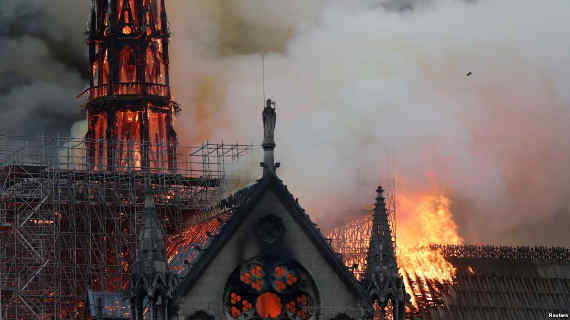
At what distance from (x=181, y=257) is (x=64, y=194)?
1545 inches

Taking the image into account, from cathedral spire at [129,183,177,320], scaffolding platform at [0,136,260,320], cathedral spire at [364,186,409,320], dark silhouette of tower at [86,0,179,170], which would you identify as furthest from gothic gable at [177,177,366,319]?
dark silhouette of tower at [86,0,179,170]

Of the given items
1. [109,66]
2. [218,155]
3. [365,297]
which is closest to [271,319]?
[365,297]

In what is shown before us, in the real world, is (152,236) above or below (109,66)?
below

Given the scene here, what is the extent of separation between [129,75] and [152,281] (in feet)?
266

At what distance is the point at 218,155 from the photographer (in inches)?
5315

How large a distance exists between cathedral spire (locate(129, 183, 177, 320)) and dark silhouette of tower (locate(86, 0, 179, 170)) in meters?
72.7

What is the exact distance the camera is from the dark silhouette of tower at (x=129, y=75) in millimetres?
155750

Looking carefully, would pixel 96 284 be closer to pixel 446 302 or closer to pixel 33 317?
pixel 33 317

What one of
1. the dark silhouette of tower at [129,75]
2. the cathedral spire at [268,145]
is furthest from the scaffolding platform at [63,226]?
the cathedral spire at [268,145]

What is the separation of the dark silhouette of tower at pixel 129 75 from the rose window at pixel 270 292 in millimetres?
70962

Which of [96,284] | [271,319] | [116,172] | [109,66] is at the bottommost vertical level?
[271,319]

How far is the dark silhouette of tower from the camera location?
6132 inches

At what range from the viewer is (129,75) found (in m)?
158

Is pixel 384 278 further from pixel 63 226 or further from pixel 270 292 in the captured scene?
pixel 63 226
